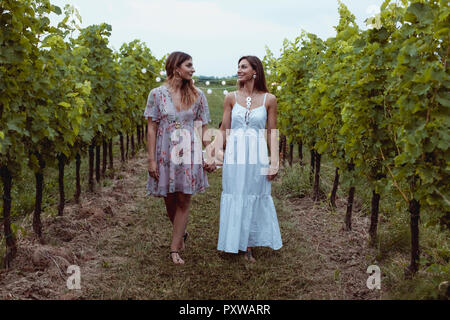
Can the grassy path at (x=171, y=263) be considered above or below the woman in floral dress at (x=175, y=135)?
below

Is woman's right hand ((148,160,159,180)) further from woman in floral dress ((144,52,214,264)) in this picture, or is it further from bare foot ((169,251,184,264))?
bare foot ((169,251,184,264))

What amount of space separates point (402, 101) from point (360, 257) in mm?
2046

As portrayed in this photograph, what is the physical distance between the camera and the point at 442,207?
3312 mm

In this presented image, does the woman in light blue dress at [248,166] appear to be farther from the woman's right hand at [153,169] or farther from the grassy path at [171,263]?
the woman's right hand at [153,169]

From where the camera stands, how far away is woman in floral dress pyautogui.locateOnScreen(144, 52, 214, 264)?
14.4 ft

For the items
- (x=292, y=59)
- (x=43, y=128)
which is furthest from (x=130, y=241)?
(x=292, y=59)

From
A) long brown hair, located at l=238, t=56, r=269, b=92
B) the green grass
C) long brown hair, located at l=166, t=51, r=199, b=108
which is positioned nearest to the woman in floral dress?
long brown hair, located at l=166, t=51, r=199, b=108

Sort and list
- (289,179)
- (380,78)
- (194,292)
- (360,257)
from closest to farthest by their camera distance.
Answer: (194,292) < (380,78) < (360,257) < (289,179)

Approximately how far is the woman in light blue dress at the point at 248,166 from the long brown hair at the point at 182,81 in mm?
398

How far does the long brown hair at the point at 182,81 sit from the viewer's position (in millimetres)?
4363

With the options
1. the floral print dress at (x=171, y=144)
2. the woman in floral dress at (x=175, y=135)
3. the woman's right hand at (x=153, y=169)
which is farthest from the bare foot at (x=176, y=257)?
the woman's right hand at (x=153, y=169)

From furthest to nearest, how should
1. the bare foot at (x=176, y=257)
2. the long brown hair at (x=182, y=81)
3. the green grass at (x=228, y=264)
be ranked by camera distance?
1. the bare foot at (x=176, y=257)
2. the long brown hair at (x=182, y=81)
3. the green grass at (x=228, y=264)
